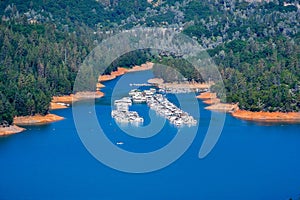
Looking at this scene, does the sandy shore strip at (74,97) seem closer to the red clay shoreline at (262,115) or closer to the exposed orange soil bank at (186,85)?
the exposed orange soil bank at (186,85)

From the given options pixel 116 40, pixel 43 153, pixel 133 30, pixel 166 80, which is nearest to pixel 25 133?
pixel 43 153

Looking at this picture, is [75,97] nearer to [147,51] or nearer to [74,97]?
[74,97]

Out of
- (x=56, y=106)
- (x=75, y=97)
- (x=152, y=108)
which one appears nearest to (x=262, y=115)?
(x=152, y=108)

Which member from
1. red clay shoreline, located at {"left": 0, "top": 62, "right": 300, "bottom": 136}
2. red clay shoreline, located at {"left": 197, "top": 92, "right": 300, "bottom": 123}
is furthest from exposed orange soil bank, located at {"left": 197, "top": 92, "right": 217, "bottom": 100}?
red clay shoreline, located at {"left": 197, "top": 92, "right": 300, "bottom": 123}

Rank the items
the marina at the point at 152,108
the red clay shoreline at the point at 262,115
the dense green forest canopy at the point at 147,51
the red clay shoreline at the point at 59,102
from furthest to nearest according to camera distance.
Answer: the dense green forest canopy at the point at 147,51 < the red clay shoreline at the point at 262,115 < the marina at the point at 152,108 < the red clay shoreline at the point at 59,102

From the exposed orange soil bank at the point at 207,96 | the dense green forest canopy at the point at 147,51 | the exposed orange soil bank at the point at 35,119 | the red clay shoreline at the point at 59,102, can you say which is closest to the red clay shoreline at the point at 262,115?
the dense green forest canopy at the point at 147,51

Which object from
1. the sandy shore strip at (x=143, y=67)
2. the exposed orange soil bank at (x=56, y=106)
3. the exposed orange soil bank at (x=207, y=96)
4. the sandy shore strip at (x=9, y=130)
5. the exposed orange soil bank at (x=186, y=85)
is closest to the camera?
the sandy shore strip at (x=9, y=130)

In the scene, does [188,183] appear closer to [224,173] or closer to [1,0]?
[224,173]
